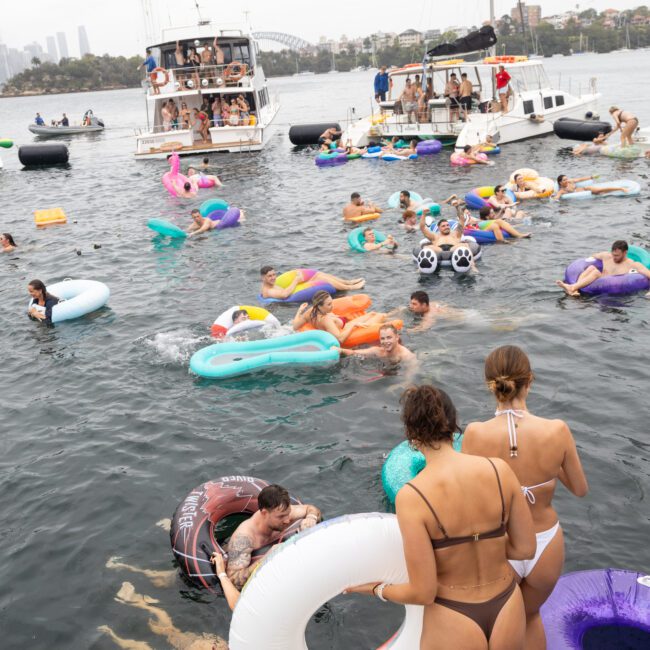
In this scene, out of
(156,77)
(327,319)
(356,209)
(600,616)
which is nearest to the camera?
(600,616)

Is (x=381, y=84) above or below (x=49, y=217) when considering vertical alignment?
above

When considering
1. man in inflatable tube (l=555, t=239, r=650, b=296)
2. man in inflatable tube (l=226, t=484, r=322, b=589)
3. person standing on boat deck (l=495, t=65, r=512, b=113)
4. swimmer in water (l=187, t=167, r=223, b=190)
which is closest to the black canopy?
person standing on boat deck (l=495, t=65, r=512, b=113)

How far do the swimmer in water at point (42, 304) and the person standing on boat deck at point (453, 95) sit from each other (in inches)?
776

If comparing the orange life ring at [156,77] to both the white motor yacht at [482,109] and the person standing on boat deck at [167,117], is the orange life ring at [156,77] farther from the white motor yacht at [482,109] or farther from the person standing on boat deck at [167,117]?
the white motor yacht at [482,109]

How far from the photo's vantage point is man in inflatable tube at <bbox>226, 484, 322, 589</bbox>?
18.0ft

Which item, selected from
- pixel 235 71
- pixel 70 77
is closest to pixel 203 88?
pixel 235 71

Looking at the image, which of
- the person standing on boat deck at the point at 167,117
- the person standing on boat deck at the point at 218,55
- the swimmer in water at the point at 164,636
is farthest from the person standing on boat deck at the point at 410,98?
the swimmer in water at the point at 164,636

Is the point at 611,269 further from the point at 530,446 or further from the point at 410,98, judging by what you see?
the point at 410,98

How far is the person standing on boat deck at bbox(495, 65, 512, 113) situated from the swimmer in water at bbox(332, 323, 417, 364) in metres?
20.2

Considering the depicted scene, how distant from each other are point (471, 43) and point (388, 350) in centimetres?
2250

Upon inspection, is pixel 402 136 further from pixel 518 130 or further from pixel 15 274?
pixel 15 274

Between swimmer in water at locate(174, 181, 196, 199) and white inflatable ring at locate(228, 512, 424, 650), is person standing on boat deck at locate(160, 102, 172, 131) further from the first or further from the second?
white inflatable ring at locate(228, 512, 424, 650)

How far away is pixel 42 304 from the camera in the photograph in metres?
12.0

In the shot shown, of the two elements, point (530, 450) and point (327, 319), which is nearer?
point (530, 450)
